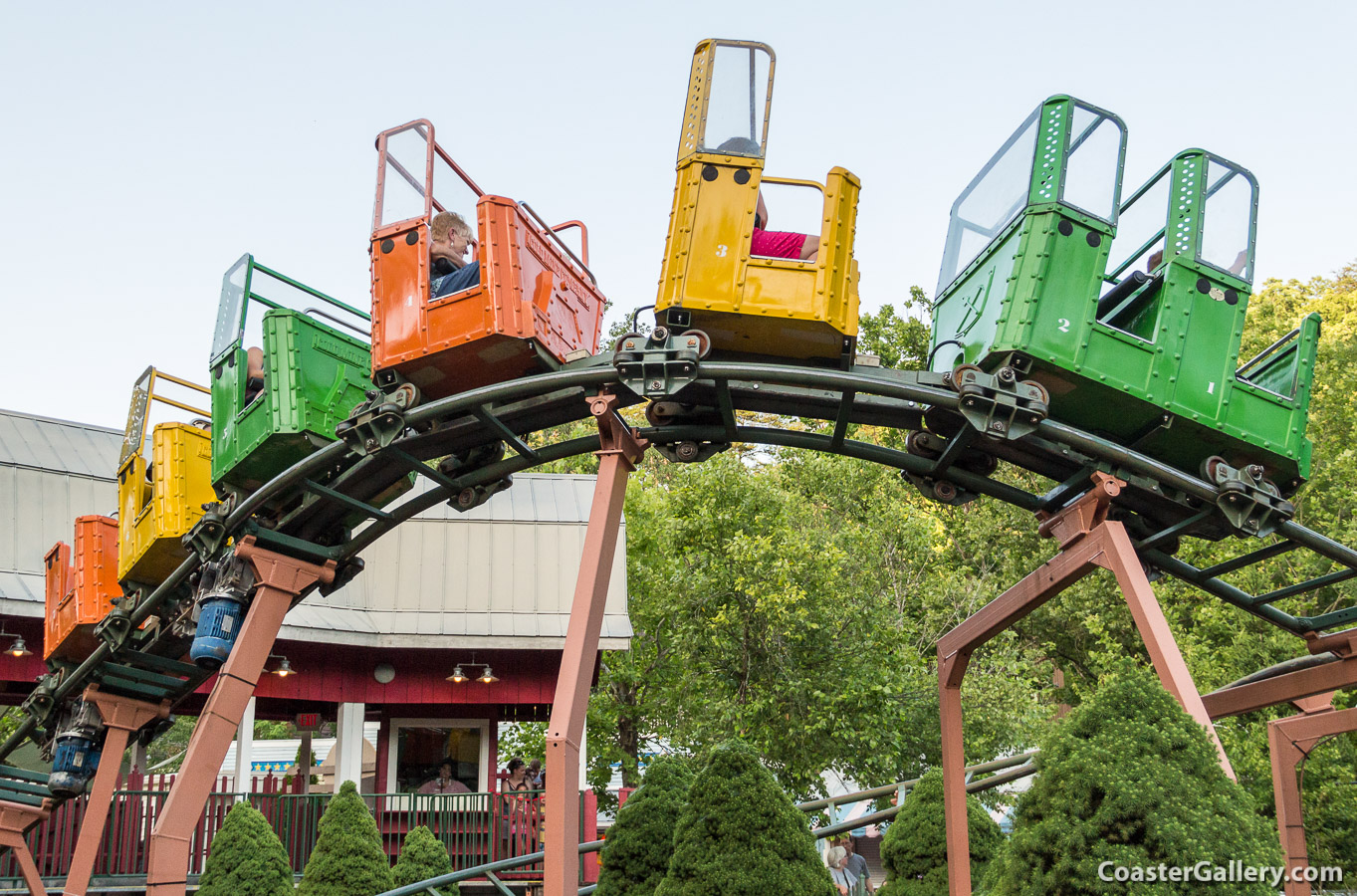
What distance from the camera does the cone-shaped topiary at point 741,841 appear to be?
7.83 m

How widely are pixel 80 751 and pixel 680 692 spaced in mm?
13346

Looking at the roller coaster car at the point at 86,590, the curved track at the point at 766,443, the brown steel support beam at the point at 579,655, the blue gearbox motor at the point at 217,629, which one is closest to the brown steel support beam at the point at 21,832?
the roller coaster car at the point at 86,590

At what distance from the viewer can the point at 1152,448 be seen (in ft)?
26.7

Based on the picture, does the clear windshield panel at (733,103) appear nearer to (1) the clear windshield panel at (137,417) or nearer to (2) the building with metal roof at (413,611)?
(1) the clear windshield panel at (137,417)

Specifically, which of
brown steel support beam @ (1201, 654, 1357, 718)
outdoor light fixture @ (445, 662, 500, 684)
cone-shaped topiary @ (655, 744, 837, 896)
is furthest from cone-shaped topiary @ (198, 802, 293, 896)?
brown steel support beam @ (1201, 654, 1357, 718)

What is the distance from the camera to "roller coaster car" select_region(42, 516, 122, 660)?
12789 millimetres

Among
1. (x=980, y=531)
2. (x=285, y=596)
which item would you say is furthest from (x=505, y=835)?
(x=980, y=531)

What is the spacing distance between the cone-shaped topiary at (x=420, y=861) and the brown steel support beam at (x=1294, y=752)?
28.1 ft

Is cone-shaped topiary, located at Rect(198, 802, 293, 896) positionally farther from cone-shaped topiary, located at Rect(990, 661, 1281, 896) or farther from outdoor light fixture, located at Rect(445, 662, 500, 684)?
cone-shaped topiary, located at Rect(990, 661, 1281, 896)

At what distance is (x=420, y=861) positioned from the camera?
45.0 feet

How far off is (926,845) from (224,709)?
5.92m

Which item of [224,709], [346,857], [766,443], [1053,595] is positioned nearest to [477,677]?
[346,857]

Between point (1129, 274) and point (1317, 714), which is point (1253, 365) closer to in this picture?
point (1129, 274)
